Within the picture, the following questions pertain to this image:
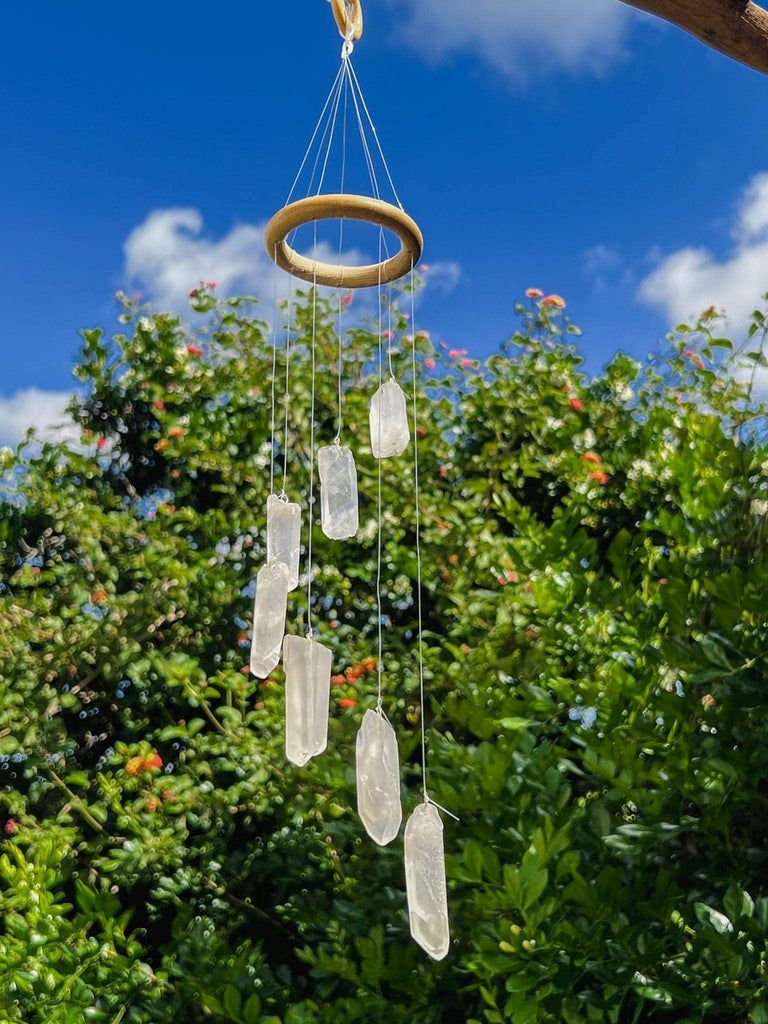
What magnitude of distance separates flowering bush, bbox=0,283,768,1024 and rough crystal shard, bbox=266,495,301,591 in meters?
0.65

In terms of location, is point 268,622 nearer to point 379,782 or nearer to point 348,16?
point 379,782

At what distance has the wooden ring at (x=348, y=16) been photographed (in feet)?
5.62

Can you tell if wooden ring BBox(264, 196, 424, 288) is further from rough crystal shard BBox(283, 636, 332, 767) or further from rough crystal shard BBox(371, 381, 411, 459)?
rough crystal shard BBox(283, 636, 332, 767)

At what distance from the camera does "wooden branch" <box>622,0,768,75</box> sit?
1.83 metres

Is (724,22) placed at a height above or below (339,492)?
above

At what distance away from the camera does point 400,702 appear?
9.28 ft

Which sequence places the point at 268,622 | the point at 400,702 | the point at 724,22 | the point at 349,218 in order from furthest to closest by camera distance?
1. the point at 400,702
2. the point at 724,22
3. the point at 349,218
4. the point at 268,622

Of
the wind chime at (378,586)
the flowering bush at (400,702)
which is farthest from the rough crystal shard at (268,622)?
the flowering bush at (400,702)

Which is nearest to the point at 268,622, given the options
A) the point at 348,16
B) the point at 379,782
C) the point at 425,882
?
the point at 379,782

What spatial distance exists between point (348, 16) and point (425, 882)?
4.65 ft

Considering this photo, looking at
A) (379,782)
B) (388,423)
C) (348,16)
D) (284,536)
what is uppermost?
(348,16)

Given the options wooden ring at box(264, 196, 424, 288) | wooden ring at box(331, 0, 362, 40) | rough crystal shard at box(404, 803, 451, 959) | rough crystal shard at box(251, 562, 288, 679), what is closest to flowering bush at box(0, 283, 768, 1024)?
rough crystal shard at box(404, 803, 451, 959)

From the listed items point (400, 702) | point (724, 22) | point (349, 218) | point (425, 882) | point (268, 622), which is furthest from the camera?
point (400, 702)

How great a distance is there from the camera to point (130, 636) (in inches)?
120
